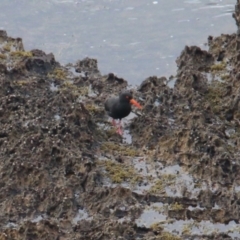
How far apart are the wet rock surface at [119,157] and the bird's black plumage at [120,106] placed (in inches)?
9.5

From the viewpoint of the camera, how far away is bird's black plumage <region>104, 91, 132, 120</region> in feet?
41.2

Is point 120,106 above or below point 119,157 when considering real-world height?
above

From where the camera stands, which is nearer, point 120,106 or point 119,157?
point 119,157

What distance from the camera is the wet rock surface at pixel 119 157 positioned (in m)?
10.2

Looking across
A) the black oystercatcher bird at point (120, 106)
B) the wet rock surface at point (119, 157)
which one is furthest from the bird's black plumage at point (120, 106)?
the wet rock surface at point (119, 157)

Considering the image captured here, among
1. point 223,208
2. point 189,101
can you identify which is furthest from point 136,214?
point 189,101

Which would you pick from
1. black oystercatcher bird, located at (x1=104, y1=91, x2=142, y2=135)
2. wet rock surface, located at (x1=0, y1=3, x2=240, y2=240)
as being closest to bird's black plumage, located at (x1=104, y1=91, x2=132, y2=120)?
black oystercatcher bird, located at (x1=104, y1=91, x2=142, y2=135)

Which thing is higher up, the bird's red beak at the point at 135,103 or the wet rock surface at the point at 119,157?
the bird's red beak at the point at 135,103

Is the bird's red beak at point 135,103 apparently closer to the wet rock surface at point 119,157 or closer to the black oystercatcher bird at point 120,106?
the black oystercatcher bird at point 120,106

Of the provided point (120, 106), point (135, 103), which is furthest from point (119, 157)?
point (135, 103)

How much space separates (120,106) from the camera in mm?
12555

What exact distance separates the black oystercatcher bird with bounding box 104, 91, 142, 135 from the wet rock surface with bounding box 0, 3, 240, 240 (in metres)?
0.21

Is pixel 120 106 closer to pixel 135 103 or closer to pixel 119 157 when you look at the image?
pixel 135 103

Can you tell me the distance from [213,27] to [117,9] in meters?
2.73
